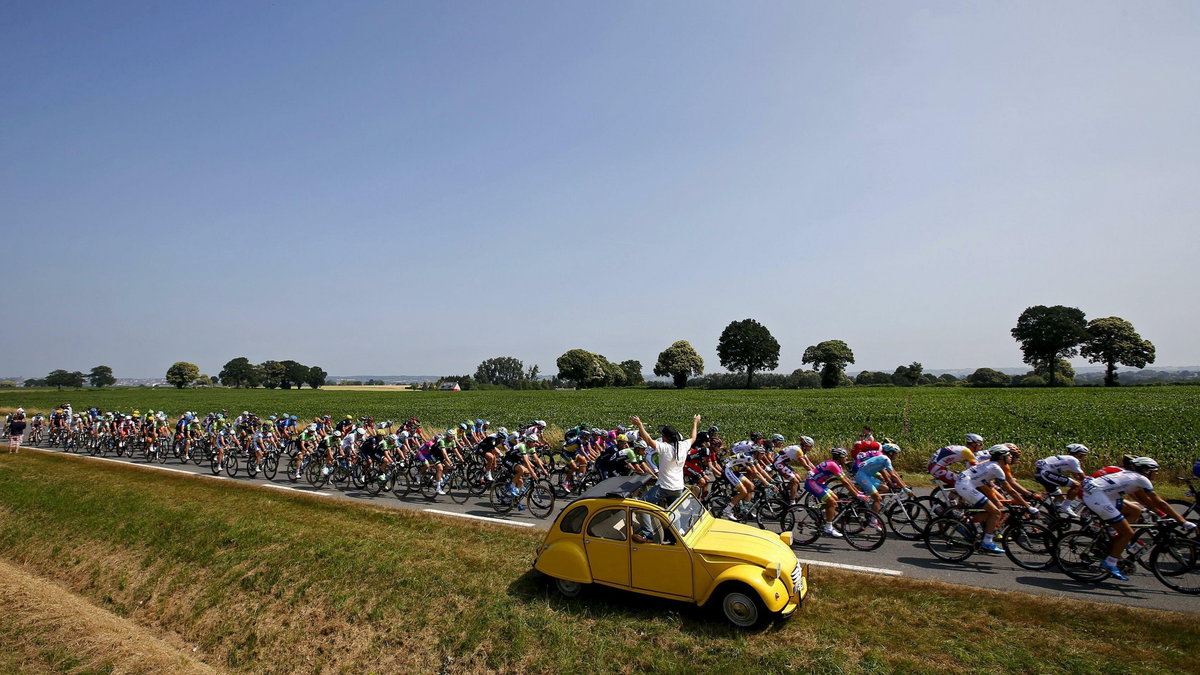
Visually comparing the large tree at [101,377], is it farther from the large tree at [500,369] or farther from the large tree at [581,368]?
the large tree at [581,368]

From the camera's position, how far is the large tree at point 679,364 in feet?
333

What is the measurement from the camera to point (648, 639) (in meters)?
7.18

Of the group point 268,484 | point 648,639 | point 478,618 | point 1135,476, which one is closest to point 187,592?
point 478,618

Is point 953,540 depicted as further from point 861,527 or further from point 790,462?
point 790,462

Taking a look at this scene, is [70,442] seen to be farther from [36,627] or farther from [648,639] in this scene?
[648,639]

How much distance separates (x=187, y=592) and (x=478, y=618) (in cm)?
694

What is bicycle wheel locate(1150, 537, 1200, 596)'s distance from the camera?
7836mm

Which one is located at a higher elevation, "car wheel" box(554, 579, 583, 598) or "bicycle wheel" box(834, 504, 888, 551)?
"bicycle wheel" box(834, 504, 888, 551)

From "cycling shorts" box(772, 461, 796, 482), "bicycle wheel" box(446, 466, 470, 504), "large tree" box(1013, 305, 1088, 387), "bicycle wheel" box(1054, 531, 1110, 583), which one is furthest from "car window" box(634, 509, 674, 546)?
"large tree" box(1013, 305, 1088, 387)

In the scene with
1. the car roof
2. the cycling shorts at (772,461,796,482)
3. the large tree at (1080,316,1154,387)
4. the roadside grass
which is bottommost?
the roadside grass

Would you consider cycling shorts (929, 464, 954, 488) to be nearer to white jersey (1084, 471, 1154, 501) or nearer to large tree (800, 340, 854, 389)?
white jersey (1084, 471, 1154, 501)

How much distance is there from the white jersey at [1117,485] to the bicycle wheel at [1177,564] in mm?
829

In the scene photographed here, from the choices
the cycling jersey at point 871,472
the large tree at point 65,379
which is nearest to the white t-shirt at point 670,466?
the cycling jersey at point 871,472

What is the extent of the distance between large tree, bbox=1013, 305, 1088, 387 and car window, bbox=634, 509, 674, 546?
88.8 metres
